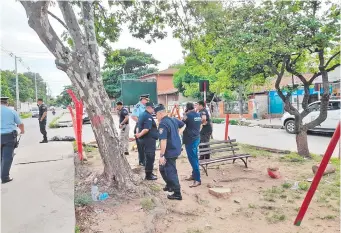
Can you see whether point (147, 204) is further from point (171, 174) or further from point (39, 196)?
point (39, 196)

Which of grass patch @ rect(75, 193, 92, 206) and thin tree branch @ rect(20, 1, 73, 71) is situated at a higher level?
thin tree branch @ rect(20, 1, 73, 71)

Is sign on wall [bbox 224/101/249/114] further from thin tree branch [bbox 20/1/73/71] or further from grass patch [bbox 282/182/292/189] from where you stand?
thin tree branch [bbox 20/1/73/71]

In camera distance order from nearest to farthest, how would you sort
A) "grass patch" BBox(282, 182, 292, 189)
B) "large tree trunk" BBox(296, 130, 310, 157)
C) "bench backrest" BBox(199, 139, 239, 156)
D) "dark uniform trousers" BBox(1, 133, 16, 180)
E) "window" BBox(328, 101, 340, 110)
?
"dark uniform trousers" BBox(1, 133, 16, 180)
"grass patch" BBox(282, 182, 292, 189)
"bench backrest" BBox(199, 139, 239, 156)
"large tree trunk" BBox(296, 130, 310, 157)
"window" BBox(328, 101, 340, 110)

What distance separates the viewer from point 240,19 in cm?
718

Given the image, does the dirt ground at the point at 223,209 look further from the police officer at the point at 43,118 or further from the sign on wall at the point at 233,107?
the sign on wall at the point at 233,107

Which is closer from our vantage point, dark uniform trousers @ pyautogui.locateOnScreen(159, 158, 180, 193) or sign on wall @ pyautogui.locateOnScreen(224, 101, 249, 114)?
dark uniform trousers @ pyautogui.locateOnScreen(159, 158, 180, 193)

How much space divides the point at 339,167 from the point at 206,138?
10.7ft

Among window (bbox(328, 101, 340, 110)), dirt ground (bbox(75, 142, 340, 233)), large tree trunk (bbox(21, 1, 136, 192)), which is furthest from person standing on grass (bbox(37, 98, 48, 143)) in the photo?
window (bbox(328, 101, 340, 110))

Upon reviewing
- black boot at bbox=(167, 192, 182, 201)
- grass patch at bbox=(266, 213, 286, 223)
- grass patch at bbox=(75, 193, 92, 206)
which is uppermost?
grass patch at bbox=(75, 193, 92, 206)

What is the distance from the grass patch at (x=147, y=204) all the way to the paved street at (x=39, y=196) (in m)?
1.05

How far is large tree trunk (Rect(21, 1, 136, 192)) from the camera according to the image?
4520 millimetres

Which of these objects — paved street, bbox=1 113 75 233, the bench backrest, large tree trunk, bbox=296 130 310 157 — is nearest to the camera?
paved street, bbox=1 113 75 233

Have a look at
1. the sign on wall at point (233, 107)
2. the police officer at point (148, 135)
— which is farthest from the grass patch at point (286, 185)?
the sign on wall at point (233, 107)

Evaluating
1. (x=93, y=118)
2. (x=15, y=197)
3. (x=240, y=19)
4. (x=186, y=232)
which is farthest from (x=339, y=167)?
(x=15, y=197)
